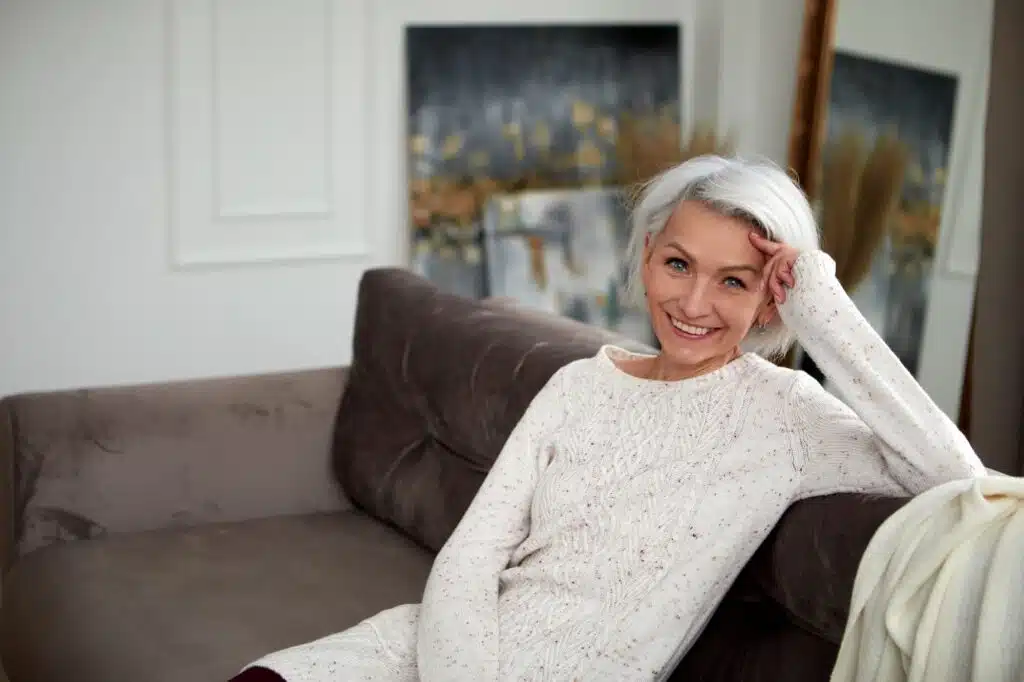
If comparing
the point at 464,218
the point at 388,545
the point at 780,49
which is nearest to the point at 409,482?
the point at 388,545

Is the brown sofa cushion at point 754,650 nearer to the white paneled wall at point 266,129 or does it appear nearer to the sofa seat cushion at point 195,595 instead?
the sofa seat cushion at point 195,595

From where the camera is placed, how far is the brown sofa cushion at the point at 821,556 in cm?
157

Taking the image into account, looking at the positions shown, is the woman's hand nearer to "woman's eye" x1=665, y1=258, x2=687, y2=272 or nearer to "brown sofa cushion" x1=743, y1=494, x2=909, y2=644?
"woman's eye" x1=665, y1=258, x2=687, y2=272

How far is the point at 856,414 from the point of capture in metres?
1.71

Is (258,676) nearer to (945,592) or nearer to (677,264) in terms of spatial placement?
(677,264)

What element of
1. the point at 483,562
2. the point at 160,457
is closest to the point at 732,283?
the point at 483,562

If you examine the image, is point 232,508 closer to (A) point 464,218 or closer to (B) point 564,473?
(B) point 564,473

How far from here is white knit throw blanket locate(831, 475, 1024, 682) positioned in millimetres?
1360

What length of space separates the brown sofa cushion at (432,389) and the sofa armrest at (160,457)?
84 millimetres

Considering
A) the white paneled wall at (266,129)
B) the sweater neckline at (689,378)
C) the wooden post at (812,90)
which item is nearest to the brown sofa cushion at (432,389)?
the sweater neckline at (689,378)

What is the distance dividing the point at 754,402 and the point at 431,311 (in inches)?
40.2

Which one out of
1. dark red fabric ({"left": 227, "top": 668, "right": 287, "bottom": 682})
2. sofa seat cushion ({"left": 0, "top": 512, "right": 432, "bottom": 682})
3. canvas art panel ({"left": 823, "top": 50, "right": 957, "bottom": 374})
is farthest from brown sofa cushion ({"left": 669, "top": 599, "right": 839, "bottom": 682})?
canvas art panel ({"left": 823, "top": 50, "right": 957, "bottom": 374})

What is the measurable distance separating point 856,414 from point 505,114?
261 cm

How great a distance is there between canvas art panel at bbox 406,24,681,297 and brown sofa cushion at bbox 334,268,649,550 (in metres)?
1.24
